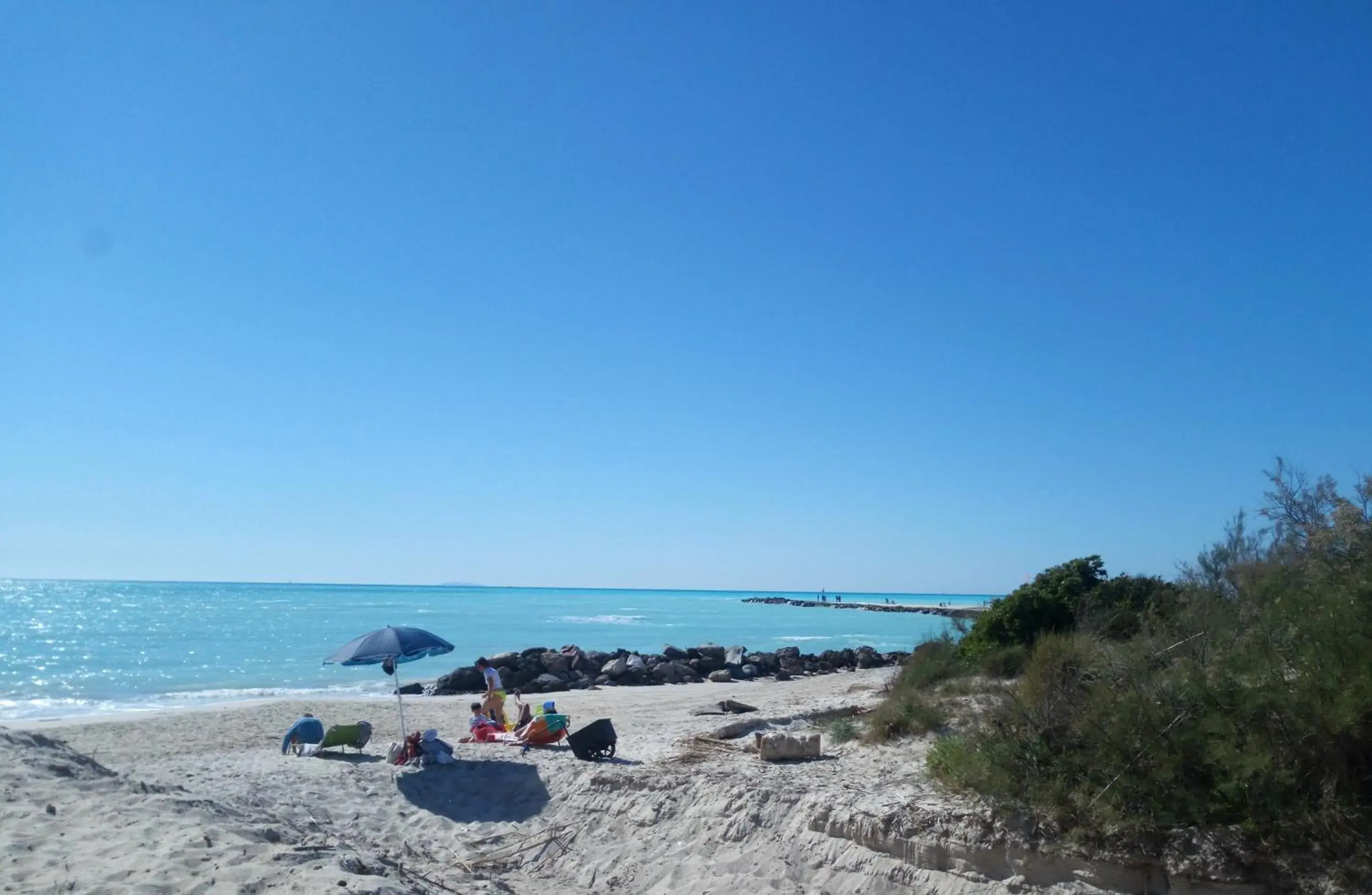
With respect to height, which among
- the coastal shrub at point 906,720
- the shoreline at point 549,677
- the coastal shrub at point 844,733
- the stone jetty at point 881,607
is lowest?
Answer: the stone jetty at point 881,607

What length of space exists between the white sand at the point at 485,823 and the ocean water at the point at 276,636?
362 inches

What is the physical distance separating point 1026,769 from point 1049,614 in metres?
8.15

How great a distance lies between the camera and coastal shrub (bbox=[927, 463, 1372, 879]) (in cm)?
603

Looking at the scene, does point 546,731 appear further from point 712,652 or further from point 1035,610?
point 712,652

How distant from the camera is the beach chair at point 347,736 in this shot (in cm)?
1252

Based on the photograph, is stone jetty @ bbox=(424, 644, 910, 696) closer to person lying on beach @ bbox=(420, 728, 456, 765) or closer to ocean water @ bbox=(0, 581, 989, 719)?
ocean water @ bbox=(0, 581, 989, 719)

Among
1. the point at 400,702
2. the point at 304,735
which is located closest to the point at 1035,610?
the point at 400,702

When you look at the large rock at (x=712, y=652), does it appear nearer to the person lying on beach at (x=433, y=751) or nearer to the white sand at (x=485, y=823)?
the white sand at (x=485, y=823)

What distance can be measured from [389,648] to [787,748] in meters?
5.39

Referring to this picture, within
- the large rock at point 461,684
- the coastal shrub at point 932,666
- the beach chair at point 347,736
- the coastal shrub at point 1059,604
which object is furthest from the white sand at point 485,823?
the large rock at point 461,684

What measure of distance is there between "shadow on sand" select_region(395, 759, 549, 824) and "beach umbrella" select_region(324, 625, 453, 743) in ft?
4.73

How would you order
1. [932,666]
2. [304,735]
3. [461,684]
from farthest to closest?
[461,684] → [932,666] → [304,735]

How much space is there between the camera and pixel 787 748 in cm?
1053

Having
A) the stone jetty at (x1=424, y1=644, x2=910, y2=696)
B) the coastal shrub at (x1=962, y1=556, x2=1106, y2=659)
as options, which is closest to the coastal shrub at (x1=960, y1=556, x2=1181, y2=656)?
the coastal shrub at (x1=962, y1=556, x2=1106, y2=659)
